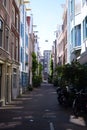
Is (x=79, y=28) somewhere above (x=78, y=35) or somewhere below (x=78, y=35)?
above

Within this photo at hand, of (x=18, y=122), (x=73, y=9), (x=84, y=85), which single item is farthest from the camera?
(x=73, y=9)

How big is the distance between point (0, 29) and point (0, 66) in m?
2.53

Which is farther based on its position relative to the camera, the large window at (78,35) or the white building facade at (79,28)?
the large window at (78,35)

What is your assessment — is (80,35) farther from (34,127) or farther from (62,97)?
(34,127)

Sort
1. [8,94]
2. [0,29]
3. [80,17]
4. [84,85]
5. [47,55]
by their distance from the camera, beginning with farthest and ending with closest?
1. [47,55]
2. [80,17]
3. [8,94]
4. [0,29]
5. [84,85]

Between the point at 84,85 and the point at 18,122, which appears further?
the point at 84,85

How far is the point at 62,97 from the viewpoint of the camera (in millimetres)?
23109

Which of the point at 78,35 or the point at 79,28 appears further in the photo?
the point at 78,35

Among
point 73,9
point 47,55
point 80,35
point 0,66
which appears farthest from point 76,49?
point 47,55

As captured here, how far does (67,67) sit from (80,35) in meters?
10.6

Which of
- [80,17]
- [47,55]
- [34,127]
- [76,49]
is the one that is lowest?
[34,127]

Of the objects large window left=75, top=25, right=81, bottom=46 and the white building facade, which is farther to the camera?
large window left=75, top=25, right=81, bottom=46

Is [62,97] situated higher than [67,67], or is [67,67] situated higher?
[67,67]

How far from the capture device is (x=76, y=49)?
3288cm
